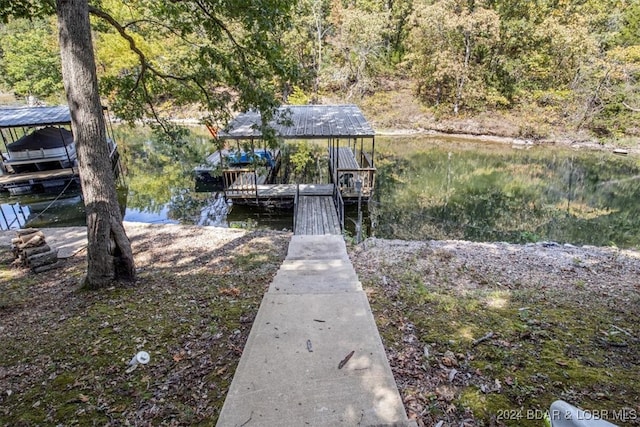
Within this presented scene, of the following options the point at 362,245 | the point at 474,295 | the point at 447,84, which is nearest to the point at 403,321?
the point at 474,295

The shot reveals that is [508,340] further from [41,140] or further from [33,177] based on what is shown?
[41,140]

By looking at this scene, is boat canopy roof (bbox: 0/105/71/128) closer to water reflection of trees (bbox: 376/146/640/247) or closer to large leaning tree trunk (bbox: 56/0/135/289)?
large leaning tree trunk (bbox: 56/0/135/289)

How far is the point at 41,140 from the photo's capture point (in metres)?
15.7

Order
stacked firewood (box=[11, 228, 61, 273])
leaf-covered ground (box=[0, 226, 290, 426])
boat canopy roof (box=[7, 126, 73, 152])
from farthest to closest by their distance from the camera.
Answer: boat canopy roof (box=[7, 126, 73, 152]) < stacked firewood (box=[11, 228, 61, 273]) < leaf-covered ground (box=[0, 226, 290, 426])

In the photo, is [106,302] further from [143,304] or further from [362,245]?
[362,245]

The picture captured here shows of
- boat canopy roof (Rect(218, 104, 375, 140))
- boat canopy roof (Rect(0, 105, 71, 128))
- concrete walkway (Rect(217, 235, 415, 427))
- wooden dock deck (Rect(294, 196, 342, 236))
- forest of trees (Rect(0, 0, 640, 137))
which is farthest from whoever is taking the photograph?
forest of trees (Rect(0, 0, 640, 137))

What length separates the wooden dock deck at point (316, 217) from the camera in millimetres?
10266

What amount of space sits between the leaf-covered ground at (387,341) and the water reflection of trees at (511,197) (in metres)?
5.30

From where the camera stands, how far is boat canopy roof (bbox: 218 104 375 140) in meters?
11.9

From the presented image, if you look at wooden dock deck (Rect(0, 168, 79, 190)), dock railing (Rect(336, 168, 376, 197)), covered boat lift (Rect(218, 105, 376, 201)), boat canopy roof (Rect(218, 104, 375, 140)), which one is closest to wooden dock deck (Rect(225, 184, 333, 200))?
covered boat lift (Rect(218, 105, 376, 201))

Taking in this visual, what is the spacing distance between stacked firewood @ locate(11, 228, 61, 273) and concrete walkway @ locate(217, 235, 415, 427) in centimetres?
505

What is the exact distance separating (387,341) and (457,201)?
12.2 m

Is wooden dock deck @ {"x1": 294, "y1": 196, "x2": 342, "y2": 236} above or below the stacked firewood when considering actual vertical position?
below

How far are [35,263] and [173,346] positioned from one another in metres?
4.75
